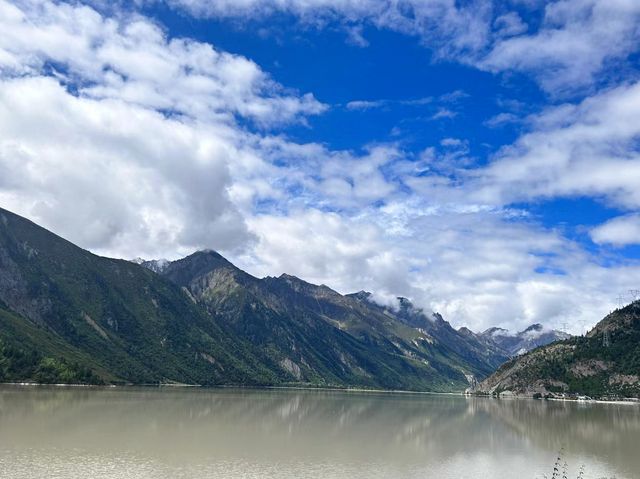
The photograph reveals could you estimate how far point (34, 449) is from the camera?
226 ft

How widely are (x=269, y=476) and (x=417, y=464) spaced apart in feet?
A: 79.7

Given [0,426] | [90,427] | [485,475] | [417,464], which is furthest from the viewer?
[90,427]

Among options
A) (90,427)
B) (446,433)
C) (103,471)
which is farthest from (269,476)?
(446,433)

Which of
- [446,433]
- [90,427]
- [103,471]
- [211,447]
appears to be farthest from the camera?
[446,433]

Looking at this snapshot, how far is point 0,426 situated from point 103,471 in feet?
139

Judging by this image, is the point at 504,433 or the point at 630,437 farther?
Answer: the point at 504,433

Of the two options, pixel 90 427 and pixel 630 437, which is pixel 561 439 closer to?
pixel 630 437

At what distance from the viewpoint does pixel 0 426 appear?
292 feet

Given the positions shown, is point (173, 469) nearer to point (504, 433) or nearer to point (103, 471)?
point (103, 471)

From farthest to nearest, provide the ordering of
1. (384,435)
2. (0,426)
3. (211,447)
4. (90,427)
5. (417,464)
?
(384,435)
(90,427)
(0,426)
(211,447)
(417,464)

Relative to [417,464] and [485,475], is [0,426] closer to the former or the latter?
[417,464]

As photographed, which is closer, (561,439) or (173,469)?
(173,469)

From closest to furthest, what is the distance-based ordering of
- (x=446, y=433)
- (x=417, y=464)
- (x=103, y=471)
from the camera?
(x=103, y=471)
(x=417, y=464)
(x=446, y=433)

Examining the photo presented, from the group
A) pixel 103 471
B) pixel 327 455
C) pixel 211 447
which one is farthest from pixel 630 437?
pixel 103 471
